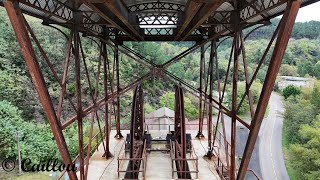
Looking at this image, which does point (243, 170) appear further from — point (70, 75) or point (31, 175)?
point (70, 75)

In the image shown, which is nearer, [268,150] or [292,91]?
[268,150]

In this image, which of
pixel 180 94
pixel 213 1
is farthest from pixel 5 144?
pixel 213 1

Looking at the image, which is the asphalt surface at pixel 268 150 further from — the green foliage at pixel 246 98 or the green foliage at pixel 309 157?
the green foliage at pixel 246 98

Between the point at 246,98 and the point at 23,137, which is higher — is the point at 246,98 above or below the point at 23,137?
above

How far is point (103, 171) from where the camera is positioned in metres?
13.6

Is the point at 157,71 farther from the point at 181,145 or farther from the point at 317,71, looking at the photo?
the point at 317,71

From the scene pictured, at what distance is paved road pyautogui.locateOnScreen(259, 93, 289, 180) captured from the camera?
33522mm

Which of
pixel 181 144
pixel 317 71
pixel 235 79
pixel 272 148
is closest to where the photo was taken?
pixel 235 79

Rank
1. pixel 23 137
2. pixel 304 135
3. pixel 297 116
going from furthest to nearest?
pixel 297 116
pixel 304 135
pixel 23 137

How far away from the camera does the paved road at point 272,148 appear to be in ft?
110

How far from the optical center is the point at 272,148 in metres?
39.6

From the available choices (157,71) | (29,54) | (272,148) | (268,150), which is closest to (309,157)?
(268,150)

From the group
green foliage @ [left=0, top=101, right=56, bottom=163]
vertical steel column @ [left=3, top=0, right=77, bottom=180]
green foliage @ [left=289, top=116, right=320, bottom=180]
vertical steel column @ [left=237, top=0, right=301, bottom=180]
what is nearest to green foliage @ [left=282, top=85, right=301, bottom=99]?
green foliage @ [left=289, top=116, right=320, bottom=180]

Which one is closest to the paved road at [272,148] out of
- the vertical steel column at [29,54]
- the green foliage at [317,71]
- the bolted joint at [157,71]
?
the green foliage at [317,71]
